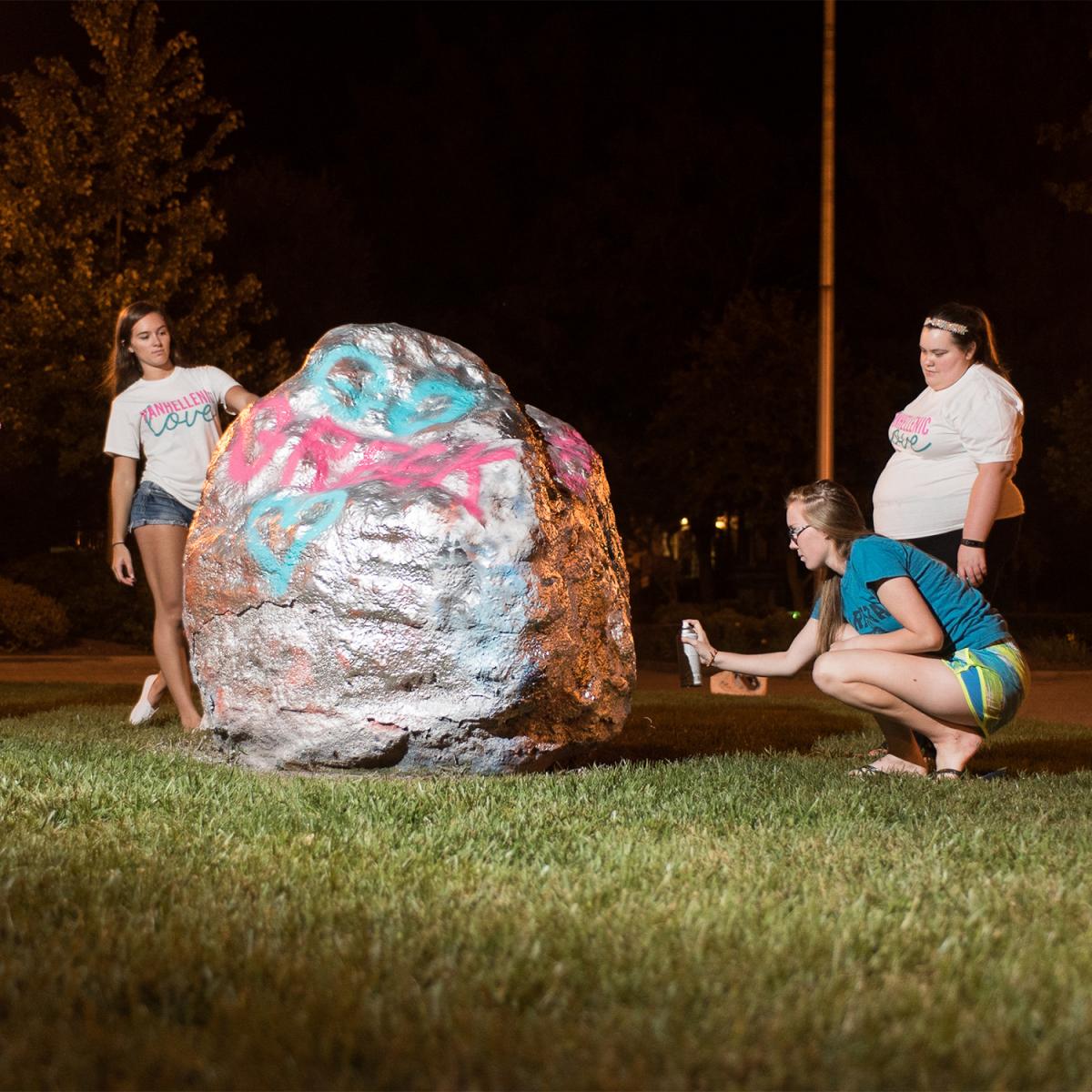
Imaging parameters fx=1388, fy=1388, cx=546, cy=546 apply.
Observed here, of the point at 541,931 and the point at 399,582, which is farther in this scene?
the point at 399,582

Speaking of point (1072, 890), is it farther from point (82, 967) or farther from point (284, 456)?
point (284, 456)

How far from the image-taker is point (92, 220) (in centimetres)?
1883

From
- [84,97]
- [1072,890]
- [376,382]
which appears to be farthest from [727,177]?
[1072,890]

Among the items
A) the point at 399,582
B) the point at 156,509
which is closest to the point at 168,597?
the point at 156,509

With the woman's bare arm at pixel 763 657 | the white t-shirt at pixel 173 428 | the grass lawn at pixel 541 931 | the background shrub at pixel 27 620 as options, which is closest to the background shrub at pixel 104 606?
Result: the background shrub at pixel 27 620

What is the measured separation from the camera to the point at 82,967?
294cm

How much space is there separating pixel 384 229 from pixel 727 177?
7.88 metres

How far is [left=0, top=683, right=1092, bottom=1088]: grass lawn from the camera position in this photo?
8.18 feet

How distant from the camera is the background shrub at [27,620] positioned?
1748 centimetres

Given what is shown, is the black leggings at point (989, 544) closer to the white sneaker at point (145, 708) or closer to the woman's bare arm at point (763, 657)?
the woman's bare arm at point (763, 657)

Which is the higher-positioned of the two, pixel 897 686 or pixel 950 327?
pixel 950 327

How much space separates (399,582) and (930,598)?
213cm

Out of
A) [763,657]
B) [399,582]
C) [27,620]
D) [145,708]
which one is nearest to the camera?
[399,582]

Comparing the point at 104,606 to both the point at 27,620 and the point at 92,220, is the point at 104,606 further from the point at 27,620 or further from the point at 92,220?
the point at 92,220
